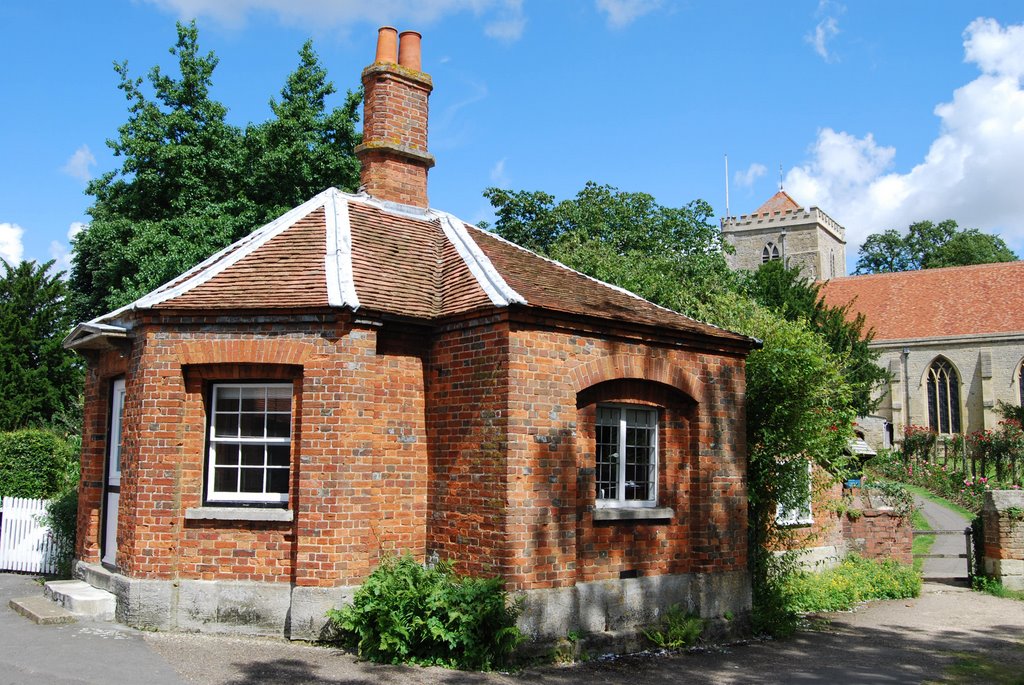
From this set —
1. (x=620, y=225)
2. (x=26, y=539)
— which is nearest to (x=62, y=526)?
(x=26, y=539)

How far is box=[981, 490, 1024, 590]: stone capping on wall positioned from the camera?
16.2 metres

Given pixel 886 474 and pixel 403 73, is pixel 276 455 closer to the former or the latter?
pixel 403 73

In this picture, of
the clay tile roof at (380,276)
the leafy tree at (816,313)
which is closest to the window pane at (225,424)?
the clay tile roof at (380,276)

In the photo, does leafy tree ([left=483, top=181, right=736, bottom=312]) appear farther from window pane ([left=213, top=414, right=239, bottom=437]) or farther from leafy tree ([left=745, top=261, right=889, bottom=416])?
window pane ([left=213, top=414, right=239, bottom=437])

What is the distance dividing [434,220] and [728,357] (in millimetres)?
5124

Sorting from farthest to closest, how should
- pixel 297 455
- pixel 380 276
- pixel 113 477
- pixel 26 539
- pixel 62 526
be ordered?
pixel 26 539 → pixel 62 526 → pixel 113 477 → pixel 380 276 → pixel 297 455

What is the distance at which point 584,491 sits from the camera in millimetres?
10242

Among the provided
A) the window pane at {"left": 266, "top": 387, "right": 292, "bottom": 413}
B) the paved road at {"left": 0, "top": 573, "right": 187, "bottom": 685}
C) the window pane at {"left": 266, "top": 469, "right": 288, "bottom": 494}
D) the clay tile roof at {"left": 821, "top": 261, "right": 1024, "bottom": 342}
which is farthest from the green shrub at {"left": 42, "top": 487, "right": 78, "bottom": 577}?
the clay tile roof at {"left": 821, "top": 261, "right": 1024, "bottom": 342}

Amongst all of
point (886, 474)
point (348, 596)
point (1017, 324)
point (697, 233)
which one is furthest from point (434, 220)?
point (1017, 324)

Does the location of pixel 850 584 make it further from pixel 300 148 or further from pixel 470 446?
pixel 300 148

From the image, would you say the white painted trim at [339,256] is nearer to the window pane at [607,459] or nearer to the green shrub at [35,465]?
the window pane at [607,459]

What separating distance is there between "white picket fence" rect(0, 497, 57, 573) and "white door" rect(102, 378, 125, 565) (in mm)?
3795

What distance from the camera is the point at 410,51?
1378 cm

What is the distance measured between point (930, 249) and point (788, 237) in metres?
10.4
